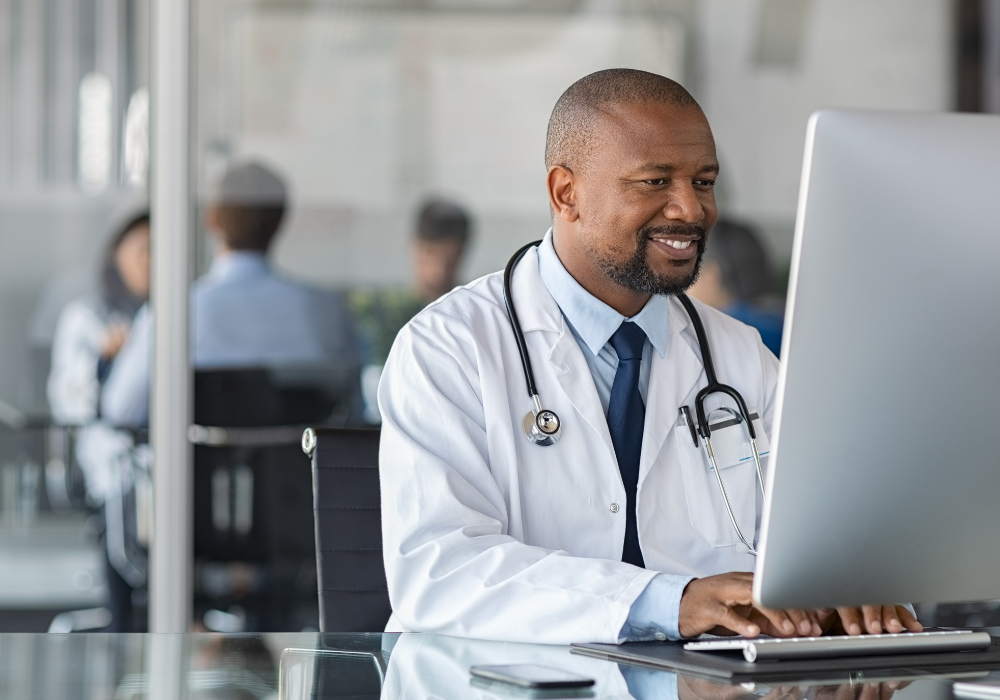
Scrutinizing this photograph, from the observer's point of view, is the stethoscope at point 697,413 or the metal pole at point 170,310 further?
the metal pole at point 170,310

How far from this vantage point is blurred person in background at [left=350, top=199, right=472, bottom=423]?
339 cm

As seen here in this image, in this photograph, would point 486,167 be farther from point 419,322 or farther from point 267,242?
point 419,322

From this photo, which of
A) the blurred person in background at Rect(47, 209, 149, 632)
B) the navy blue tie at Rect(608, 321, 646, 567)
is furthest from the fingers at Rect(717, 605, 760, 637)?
the blurred person in background at Rect(47, 209, 149, 632)

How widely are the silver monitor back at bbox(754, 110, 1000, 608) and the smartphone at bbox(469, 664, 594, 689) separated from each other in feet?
0.57

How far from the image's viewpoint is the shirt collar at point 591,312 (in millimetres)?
1660

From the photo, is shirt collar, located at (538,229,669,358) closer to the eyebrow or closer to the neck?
the neck

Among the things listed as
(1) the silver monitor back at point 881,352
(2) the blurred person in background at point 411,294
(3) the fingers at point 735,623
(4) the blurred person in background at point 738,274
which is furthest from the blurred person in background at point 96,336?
(1) the silver monitor back at point 881,352

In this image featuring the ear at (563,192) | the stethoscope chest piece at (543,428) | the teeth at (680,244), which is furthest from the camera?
the ear at (563,192)

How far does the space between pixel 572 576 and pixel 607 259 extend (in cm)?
53

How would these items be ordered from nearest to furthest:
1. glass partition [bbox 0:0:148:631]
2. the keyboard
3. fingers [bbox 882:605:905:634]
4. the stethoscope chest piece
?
1. the keyboard
2. fingers [bbox 882:605:905:634]
3. the stethoscope chest piece
4. glass partition [bbox 0:0:148:631]

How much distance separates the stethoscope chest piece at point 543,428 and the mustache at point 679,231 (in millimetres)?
291

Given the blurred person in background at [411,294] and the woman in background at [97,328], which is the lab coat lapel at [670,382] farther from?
the woman in background at [97,328]

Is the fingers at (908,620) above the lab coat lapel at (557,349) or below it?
below

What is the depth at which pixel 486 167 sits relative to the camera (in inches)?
136
